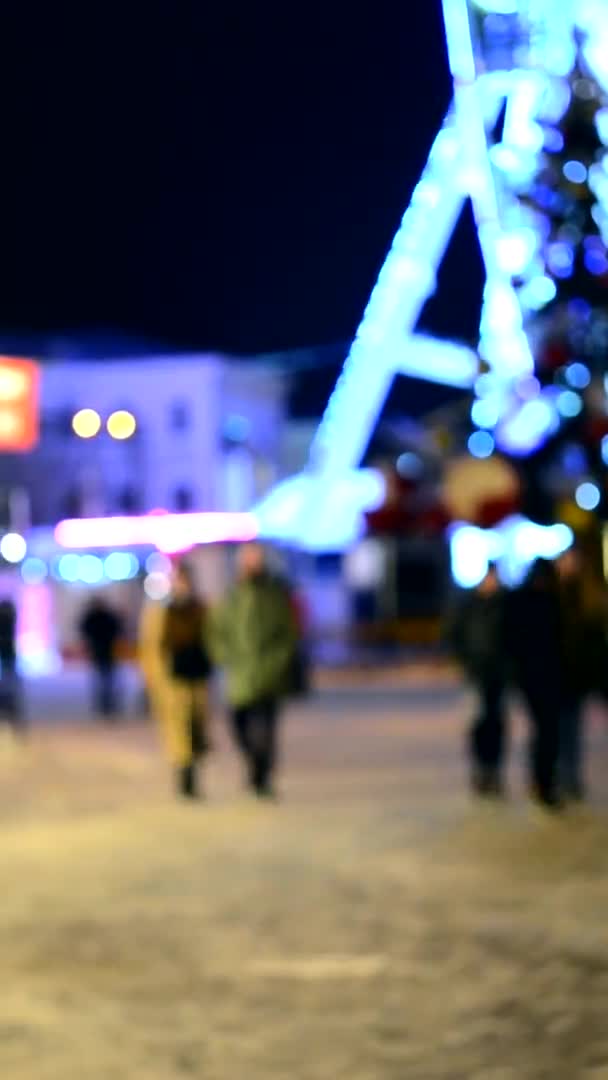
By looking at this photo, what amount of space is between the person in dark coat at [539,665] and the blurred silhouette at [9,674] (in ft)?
30.5

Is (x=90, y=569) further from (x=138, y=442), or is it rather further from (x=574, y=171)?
(x=574, y=171)

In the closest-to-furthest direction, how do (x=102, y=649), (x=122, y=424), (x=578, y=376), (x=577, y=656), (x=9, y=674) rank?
1. (x=578, y=376)
2. (x=577, y=656)
3. (x=9, y=674)
4. (x=102, y=649)
5. (x=122, y=424)

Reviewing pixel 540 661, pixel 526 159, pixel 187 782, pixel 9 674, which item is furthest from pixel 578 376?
pixel 9 674

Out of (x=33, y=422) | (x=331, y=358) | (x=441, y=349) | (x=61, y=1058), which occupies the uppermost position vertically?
(x=331, y=358)

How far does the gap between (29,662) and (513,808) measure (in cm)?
3366

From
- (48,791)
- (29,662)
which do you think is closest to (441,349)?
(29,662)

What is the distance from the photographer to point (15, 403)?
2403 cm

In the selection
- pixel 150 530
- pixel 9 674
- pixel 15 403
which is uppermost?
pixel 150 530

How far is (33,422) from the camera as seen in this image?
80.4 feet

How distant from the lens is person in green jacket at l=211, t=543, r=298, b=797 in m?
12.8

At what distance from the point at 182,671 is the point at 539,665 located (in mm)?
2829

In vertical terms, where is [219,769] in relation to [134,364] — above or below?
below

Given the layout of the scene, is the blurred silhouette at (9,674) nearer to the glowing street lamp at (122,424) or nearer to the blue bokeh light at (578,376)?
the blue bokeh light at (578,376)

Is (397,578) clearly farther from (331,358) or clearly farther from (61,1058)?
(61,1058)
